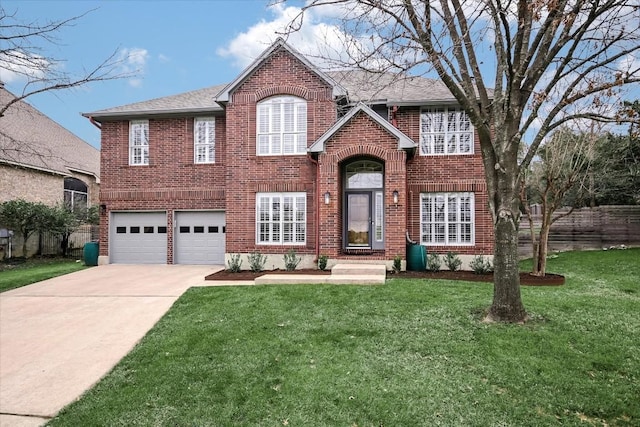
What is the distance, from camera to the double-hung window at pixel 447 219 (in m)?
12.2

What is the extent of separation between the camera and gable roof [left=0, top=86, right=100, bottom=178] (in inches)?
727

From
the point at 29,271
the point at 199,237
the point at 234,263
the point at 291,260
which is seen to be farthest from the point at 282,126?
the point at 29,271

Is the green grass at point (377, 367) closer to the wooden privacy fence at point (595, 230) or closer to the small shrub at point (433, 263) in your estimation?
the small shrub at point (433, 263)

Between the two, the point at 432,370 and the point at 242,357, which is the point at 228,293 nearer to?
the point at 242,357

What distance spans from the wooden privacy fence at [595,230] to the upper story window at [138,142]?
16.2 meters

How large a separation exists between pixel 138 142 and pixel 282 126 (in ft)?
19.0

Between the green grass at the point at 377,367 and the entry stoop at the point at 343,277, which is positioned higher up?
the entry stoop at the point at 343,277

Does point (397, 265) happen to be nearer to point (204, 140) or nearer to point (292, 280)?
point (292, 280)

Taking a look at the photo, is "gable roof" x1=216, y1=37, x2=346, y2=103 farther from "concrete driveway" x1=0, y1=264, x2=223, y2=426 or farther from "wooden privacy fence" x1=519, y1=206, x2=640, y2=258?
"wooden privacy fence" x1=519, y1=206, x2=640, y2=258

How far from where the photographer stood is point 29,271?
44.2 ft

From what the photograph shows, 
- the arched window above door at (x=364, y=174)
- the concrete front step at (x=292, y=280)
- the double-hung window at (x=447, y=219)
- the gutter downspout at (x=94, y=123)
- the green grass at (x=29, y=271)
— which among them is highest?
the gutter downspout at (x=94, y=123)

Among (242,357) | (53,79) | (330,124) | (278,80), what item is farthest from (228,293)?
(278,80)

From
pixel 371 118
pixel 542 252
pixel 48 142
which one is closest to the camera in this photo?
pixel 542 252

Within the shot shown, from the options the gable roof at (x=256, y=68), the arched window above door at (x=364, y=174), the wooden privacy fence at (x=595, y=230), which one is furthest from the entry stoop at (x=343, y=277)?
the wooden privacy fence at (x=595, y=230)
